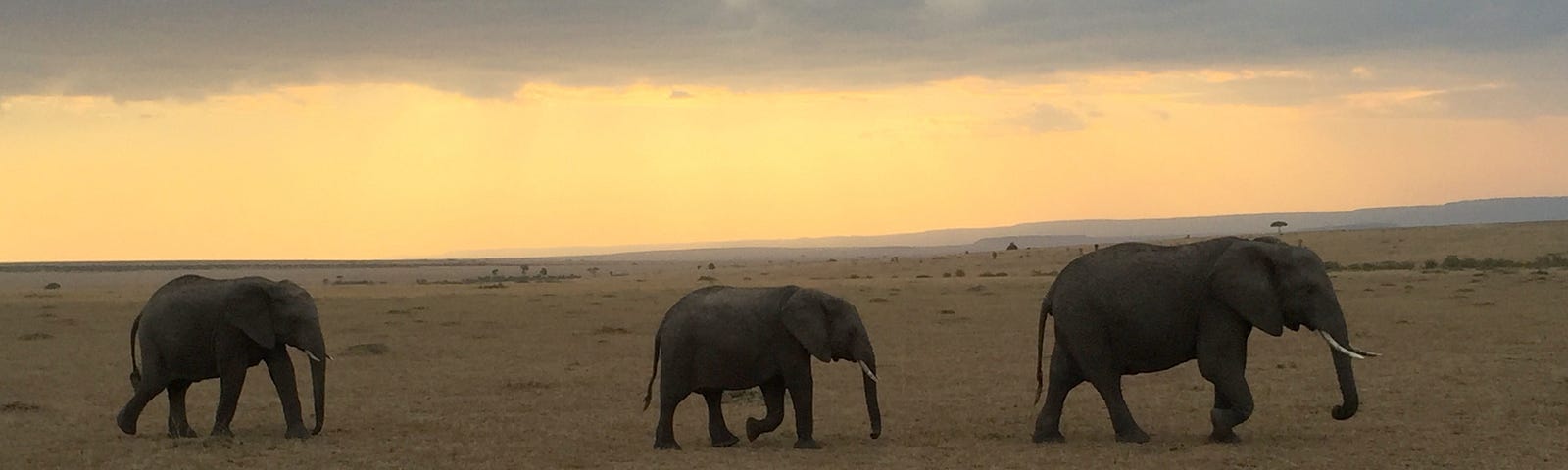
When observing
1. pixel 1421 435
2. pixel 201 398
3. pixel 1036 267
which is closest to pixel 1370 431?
pixel 1421 435

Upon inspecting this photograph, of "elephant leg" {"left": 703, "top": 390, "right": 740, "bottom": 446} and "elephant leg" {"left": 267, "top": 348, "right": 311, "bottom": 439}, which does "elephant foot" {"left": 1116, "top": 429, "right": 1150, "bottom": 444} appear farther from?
"elephant leg" {"left": 267, "top": 348, "right": 311, "bottom": 439}

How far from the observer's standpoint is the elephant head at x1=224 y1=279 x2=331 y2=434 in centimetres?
1442

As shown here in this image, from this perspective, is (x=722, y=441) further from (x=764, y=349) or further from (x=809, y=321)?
(x=809, y=321)

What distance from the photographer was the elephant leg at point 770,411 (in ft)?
44.9

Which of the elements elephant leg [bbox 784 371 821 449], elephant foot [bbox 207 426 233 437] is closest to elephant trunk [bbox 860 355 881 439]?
elephant leg [bbox 784 371 821 449]

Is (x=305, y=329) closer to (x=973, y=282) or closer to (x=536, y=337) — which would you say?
(x=536, y=337)

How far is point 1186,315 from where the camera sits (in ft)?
43.8

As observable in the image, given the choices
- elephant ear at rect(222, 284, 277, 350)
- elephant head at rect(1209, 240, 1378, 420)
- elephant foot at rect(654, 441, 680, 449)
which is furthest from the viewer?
elephant ear at rect(222, 284, 277, 350)

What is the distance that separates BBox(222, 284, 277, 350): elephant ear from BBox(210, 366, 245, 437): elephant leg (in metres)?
0.42

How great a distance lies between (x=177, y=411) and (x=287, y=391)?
1.32 metres

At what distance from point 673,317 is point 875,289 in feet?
100


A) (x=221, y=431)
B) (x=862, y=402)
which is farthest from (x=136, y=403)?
(x=862, y=402)

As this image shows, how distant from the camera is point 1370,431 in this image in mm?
13461

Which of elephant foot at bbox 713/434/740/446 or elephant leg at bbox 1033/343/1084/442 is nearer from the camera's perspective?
elephant leg at bbox 1033/343/1084/442
